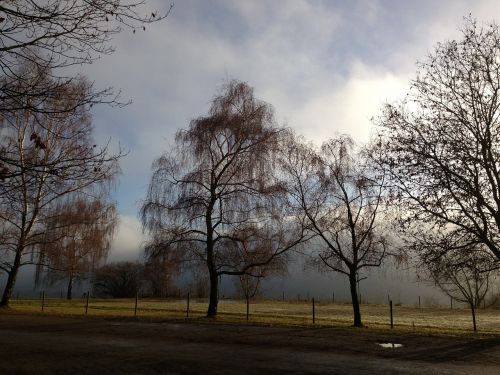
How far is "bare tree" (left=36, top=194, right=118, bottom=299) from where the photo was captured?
3058cm

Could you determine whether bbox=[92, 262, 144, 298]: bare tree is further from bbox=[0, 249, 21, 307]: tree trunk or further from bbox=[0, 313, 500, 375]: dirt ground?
bbox=[0, 313, 500, 375]: dirt ground

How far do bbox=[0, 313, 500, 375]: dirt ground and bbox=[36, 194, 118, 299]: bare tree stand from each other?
42.3 feet

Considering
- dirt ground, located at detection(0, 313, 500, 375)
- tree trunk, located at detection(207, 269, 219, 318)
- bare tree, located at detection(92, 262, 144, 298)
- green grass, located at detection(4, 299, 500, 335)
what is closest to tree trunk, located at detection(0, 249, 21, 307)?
green grass, located at detection(4, 299, 500, 335)

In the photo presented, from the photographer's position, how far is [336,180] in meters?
24.8

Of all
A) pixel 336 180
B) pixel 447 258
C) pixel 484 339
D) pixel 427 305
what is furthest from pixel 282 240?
pixel 427 305

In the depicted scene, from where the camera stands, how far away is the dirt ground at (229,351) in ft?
33.6

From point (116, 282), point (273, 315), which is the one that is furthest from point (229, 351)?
point (116, 282)

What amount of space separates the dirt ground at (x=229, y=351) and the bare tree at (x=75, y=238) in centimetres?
1290

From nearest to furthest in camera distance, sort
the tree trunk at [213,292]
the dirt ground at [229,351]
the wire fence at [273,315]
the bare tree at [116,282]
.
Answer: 1. the dirt ground at [229,351]
2. the wire fence at [273,315]
3. the tree trunk at [213,292]
4. the bare tree at [116,282]

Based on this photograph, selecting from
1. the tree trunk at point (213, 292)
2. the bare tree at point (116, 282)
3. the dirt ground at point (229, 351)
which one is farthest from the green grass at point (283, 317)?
the bare tree at point (116, 282)

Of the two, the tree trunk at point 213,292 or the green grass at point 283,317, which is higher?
the tree trunk at point 213,292

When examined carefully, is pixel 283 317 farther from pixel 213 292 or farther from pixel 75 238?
pixel 75 238

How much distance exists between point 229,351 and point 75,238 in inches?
943

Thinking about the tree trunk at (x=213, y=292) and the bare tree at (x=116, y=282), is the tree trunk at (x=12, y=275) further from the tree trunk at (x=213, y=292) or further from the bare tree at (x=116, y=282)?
the bare tree at (x=116, y=282)
